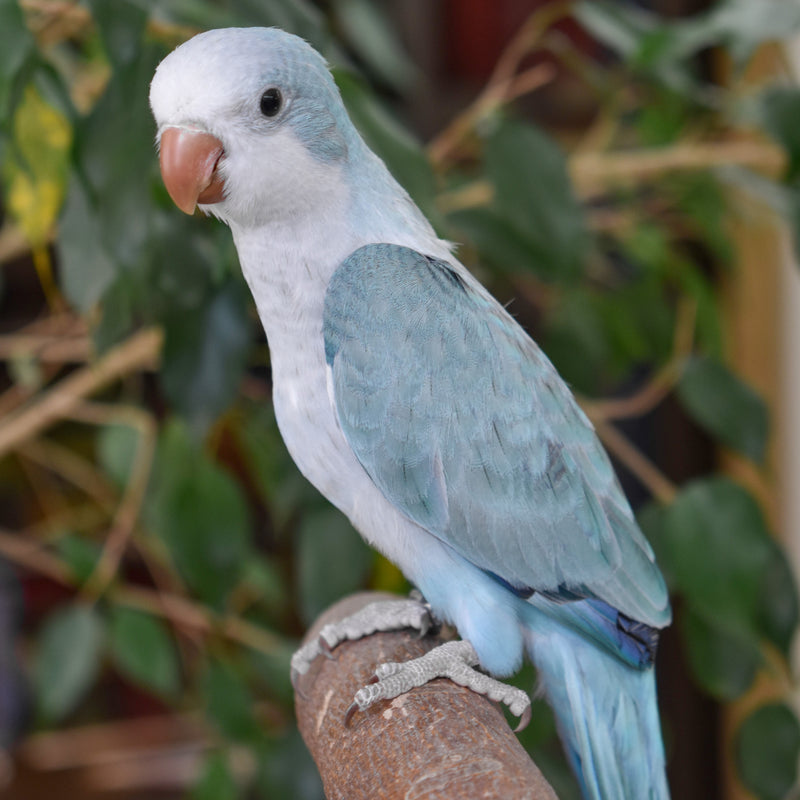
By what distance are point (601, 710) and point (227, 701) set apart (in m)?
0.48

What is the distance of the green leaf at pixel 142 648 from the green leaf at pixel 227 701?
51 mm


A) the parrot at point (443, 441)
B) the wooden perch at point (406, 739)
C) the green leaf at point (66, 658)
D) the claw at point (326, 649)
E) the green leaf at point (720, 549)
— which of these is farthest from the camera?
the green leaf at point (66, 658)

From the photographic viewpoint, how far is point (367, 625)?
0.71 meters

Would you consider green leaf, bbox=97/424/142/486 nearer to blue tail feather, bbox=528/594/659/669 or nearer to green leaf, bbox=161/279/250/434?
green leaf, bbox=161/279/250/434

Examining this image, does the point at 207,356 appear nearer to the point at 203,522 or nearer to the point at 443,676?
the point at 203,522

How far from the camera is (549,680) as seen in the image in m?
0.65

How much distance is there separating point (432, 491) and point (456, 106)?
132cm

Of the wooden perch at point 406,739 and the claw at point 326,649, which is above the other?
the wooden perch at point 406,739

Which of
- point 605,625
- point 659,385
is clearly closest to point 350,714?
point 605,625

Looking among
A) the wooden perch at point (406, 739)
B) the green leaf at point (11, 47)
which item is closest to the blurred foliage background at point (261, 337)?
the green leaf at point (11, 47)

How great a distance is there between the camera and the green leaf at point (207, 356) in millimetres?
824

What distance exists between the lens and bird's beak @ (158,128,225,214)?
0.52m

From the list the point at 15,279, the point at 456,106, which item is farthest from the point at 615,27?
the point at 15,279

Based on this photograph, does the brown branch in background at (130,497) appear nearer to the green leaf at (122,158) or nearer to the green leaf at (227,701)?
the green leaf at (227,701)
